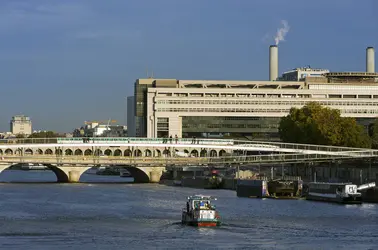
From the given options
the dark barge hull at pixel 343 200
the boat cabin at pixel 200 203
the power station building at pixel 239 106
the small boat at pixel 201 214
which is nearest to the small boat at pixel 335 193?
the dark barge hull at pixel 343 200

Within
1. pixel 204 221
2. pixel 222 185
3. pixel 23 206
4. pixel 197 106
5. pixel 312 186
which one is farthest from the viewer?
pixel 197 106

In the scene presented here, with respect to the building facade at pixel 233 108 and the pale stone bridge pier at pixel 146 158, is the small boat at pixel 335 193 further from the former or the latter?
the building facade at pixel 233 108

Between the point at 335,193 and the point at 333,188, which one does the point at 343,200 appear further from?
the point at 333,188

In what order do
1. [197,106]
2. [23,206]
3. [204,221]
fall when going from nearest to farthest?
[204,221], [23,206], [197,106]

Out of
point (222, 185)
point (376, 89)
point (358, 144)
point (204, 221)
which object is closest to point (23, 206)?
point (204, 221)

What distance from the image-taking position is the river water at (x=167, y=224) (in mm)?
54156

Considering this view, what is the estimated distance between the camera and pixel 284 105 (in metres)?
179

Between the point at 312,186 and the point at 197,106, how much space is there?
91330 mm

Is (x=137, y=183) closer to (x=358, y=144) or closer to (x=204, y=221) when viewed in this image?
(x=358, y=144)

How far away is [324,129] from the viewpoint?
411ft

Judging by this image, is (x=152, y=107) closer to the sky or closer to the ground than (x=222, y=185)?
closer to the sky

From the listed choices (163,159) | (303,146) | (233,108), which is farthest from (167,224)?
(233,108)

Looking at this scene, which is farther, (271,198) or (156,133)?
(156,133)

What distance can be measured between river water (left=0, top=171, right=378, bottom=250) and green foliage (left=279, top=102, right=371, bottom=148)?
37.7 meters
